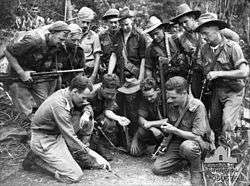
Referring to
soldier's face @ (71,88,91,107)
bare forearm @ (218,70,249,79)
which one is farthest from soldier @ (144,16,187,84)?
soldier's face @ (71,88,91,107)

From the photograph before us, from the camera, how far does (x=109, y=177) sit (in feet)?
17.6

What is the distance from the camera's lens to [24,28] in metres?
8.60

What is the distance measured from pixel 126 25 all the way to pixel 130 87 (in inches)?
41.1

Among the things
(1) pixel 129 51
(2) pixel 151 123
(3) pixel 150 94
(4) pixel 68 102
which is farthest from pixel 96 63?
(4) pixel 68 102

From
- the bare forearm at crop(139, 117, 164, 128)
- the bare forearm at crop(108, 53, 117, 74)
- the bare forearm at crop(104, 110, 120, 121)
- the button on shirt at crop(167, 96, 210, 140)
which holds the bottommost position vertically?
the bare forearm at crop(139, 117, 164, 128)

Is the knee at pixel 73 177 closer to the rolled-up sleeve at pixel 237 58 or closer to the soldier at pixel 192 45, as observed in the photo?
the soldier at pixel 192 45

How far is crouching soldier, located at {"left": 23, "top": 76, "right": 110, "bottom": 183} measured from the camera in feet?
16.6

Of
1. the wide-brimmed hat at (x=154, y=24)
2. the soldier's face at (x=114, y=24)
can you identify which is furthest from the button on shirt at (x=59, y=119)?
the soldier's face at (x=114, y=24)

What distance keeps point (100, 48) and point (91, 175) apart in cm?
243

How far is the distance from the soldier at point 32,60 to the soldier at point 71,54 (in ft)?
0.52

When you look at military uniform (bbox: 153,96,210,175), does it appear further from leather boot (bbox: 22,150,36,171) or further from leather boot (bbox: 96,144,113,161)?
leather boot (bbox: 22,150,36,171)

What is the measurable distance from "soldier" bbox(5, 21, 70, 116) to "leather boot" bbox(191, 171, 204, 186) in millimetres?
2723

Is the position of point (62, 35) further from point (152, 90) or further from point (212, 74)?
point (212, 74)

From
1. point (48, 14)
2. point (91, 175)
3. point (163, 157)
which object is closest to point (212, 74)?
point (163, 157)
